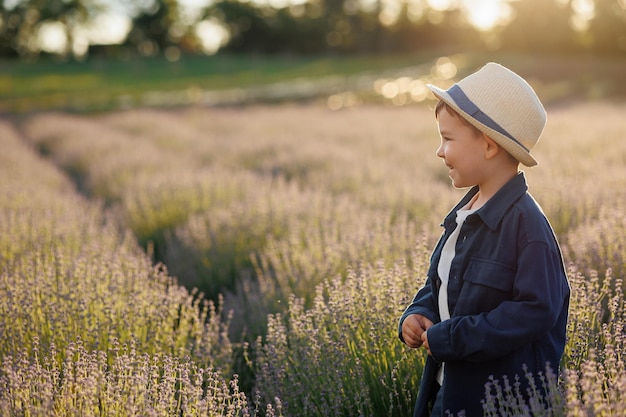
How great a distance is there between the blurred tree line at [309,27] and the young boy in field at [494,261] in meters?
45.4

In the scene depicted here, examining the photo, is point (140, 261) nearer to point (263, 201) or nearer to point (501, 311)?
point (263, 201)

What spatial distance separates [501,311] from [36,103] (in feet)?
86.8

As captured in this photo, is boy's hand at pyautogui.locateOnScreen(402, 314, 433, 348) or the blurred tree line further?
the blurred tree line

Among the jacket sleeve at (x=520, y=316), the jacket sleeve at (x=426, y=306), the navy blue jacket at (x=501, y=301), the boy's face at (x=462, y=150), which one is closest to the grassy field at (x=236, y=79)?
the jacket sleeve at (x=426, y=306)

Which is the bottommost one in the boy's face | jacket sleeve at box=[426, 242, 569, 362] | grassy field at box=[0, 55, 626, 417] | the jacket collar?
grassy field at box=[0, 55, 626, 417]

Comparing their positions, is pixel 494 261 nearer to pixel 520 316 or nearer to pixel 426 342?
pixel 520 316

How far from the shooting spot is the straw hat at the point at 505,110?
6.29ft

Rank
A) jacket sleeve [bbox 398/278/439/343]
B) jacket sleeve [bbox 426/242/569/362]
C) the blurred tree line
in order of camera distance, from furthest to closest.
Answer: the blurred tree line, jacket sleeve [bbox 398/278/439/343], jacket sleeve [bbox 426/242/569/362]

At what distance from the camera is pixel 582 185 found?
5020mm

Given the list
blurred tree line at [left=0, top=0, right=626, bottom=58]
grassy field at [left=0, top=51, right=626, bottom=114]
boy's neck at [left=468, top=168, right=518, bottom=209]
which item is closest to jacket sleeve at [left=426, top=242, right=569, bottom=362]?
boy's neck at [left=468, top=168, right=518, bottom=209]

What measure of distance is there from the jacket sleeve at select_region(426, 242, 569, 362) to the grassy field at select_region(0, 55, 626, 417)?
145 millimetres

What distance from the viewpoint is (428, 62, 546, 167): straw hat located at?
75.5 inches

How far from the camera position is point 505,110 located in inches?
75.9

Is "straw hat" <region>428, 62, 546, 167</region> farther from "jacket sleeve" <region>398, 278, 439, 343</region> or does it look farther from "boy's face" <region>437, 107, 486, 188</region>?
"jacket sleeve" <region>398, 278, 439, 343</region>
